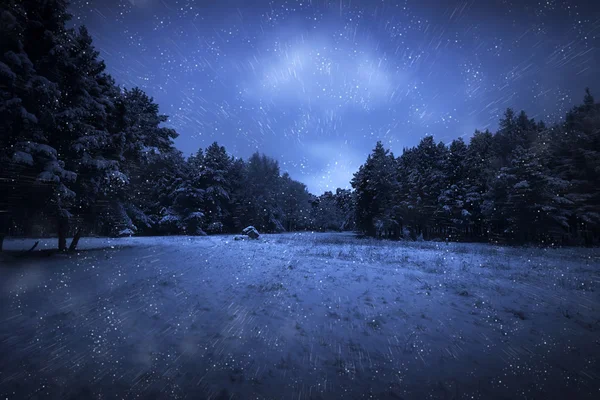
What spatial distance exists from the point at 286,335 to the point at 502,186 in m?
34.5

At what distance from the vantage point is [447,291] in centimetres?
885

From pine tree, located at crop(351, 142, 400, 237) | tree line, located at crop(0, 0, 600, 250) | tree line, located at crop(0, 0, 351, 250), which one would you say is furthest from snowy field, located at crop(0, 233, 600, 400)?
pine tree, located at crop(351, 142, 400, 237)

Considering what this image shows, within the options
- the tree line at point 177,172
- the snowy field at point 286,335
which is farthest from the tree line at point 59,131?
the snowy field at point 286,335

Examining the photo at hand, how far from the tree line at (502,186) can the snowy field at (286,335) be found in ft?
70.9

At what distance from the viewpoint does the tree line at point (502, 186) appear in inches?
1044

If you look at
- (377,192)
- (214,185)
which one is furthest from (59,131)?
(377,192)

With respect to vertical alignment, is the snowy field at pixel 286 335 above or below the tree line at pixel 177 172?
below

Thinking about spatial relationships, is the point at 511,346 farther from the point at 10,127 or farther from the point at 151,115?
the point at 151,115

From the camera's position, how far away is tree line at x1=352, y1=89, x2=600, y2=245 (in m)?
26.5

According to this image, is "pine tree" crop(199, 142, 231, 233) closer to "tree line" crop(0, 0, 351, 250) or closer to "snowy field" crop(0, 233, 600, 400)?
"tree line" crop(0, 0, 351, 250)

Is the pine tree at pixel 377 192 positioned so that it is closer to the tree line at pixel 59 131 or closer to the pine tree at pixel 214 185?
the pine tree at pixel 214 185

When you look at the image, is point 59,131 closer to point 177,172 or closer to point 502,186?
point 177,172

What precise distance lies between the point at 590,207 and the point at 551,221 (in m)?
4.42

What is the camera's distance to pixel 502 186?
29.1 m
